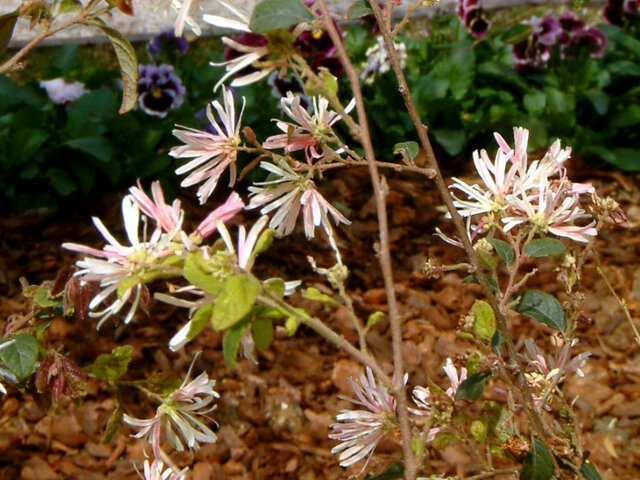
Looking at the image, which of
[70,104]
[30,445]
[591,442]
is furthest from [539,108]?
[30,445]

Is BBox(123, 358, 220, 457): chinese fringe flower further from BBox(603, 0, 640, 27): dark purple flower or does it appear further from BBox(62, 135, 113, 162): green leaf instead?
BBox(603, 0, 640, 27): dark purple flower

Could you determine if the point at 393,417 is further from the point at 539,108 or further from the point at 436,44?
the point at 436,44

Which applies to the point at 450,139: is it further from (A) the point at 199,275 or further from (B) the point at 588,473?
(A) the point at 199,275

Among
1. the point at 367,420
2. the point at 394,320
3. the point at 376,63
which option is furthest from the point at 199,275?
the point at 376,63

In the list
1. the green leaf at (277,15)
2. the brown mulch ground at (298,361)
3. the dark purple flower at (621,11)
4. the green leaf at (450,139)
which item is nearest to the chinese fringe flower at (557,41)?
the dark purple flower at (621,11)

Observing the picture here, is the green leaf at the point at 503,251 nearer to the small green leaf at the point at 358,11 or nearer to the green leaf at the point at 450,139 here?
the small green leaf at the point at 358,11

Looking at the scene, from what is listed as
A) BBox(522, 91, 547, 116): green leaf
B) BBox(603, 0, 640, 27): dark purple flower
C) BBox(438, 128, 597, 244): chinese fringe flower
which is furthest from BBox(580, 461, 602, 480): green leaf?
BBox(603, 0, 640, 27): dark purple flower
